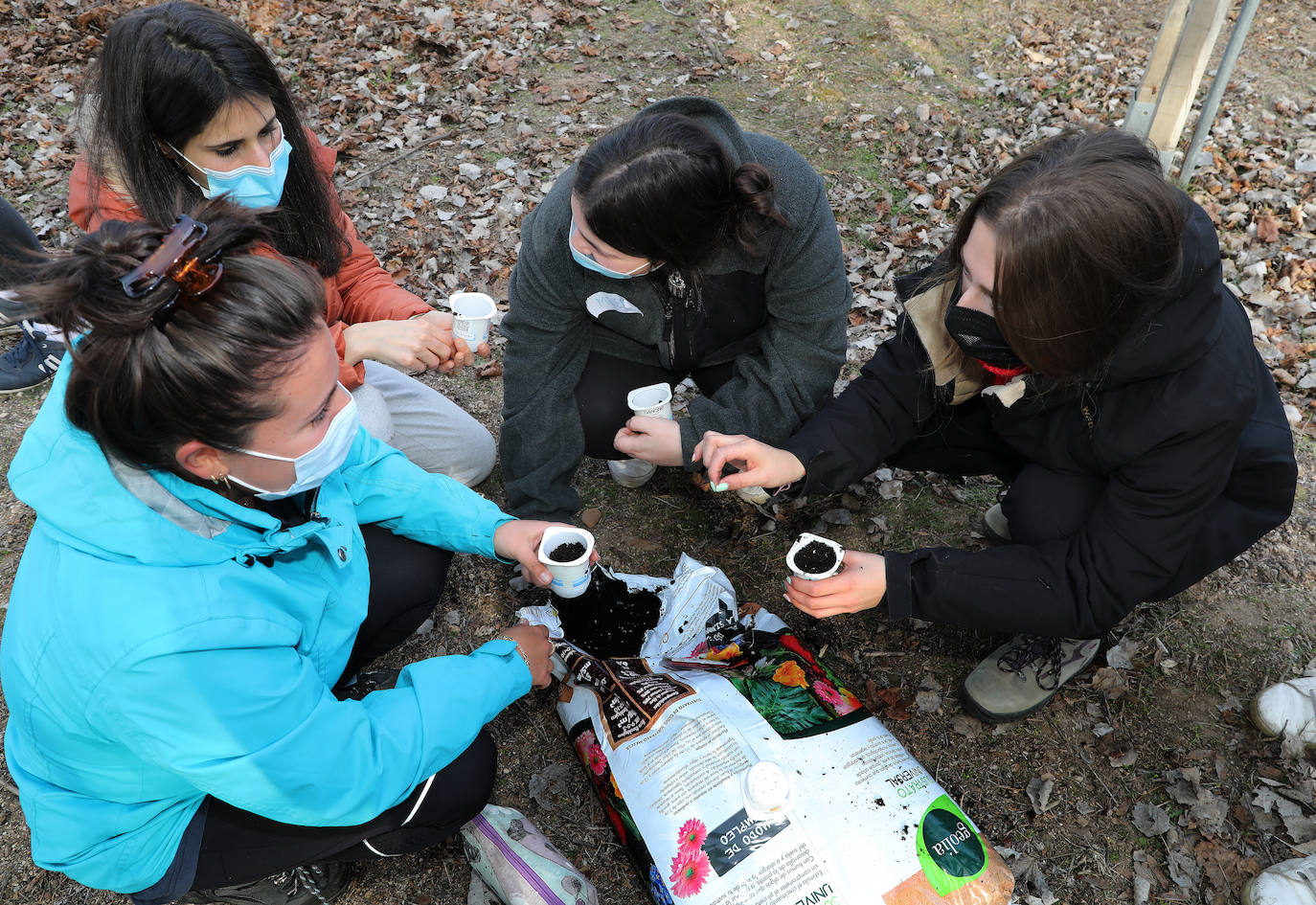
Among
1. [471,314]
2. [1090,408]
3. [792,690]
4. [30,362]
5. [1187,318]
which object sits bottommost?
Answer: [30,362]

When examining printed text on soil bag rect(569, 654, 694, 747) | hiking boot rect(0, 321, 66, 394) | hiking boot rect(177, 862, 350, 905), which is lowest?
hiking boot rect(0, 321, 66, 394)

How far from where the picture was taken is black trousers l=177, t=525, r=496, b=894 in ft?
6.68

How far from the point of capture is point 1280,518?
2453 mm

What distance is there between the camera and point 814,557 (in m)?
2.35

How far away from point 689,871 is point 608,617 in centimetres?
99

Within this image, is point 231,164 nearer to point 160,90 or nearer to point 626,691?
point 160,90

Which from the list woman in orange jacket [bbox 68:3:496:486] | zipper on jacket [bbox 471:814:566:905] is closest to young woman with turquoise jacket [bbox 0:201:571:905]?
zipper on jacket [bbox 471:814:566:905]

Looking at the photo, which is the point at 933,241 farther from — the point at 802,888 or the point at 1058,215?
the point at 802,888

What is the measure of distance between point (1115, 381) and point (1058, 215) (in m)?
0.56

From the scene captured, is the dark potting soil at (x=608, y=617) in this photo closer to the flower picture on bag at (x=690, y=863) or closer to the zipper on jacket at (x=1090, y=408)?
the flower picture on bag at (x=690, y=863)

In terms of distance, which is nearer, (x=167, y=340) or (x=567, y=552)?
(x=167, y=340)

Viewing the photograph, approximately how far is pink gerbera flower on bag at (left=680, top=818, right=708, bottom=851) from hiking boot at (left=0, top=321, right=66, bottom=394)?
13.2 ft

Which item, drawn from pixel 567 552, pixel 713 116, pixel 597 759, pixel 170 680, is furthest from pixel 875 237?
pixel 170 680

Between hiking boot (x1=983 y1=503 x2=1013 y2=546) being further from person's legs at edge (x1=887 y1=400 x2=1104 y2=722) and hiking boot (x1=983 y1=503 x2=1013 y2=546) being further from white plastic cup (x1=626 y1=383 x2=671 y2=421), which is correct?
white plastic cup (x1=626 y1=383 x2=671 y2=421)
